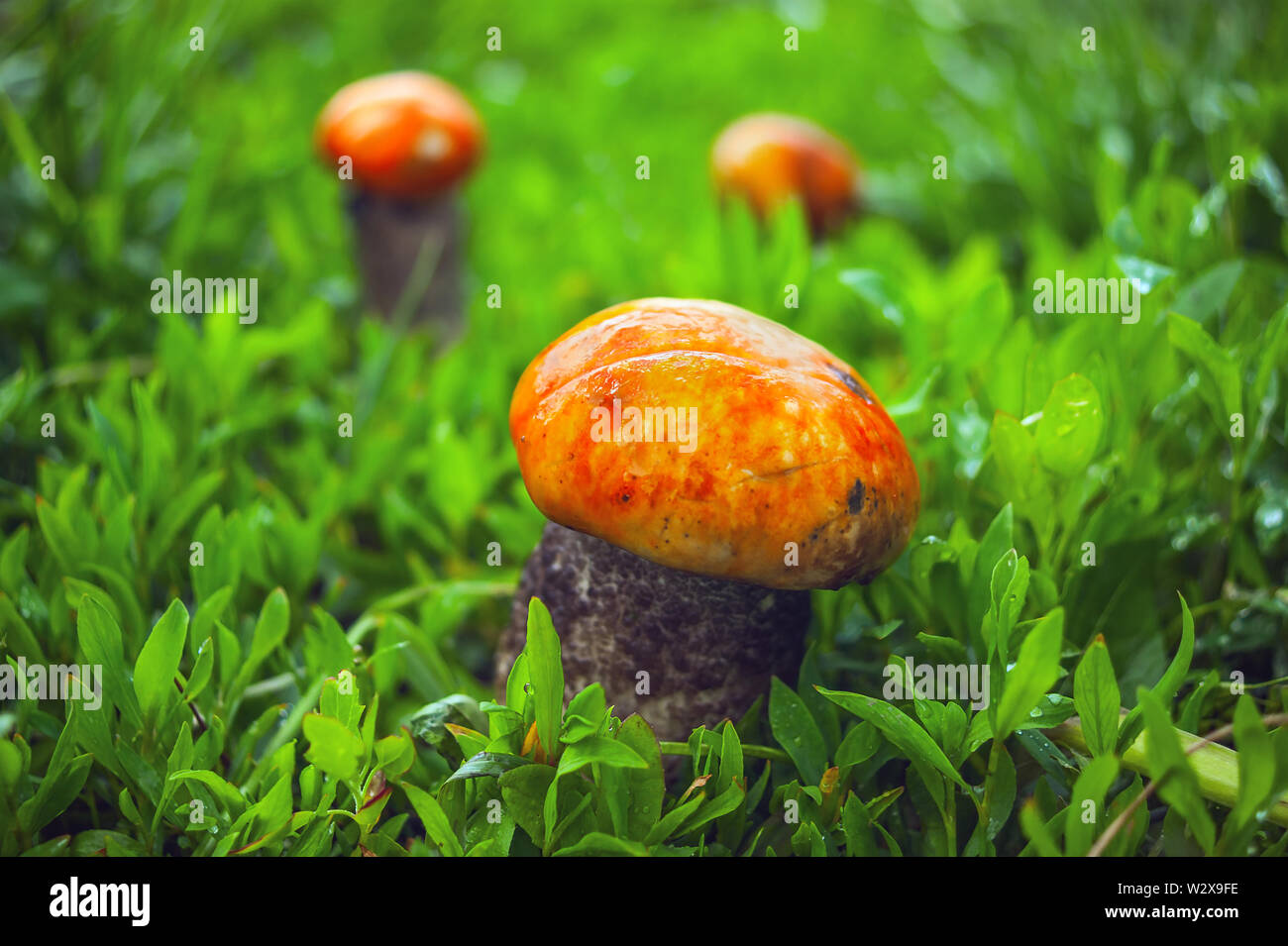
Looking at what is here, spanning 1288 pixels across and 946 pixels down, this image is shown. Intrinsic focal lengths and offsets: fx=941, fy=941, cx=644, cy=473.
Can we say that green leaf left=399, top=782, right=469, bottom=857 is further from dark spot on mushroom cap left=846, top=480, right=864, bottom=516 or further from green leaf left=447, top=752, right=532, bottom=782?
dark spot on mushroom cap left=846, top=480, right=864, bottom=516

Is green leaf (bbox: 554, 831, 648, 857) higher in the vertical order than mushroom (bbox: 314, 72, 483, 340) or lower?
lower

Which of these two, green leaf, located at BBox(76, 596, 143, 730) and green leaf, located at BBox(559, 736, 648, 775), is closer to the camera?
green leaf, located at BBox(559, 736, 648, 775)

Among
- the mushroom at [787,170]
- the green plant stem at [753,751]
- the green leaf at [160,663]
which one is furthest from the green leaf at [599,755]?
the mushroom at [787,170]

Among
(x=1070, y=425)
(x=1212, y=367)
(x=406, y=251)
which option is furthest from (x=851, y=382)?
(x=406, y=251)

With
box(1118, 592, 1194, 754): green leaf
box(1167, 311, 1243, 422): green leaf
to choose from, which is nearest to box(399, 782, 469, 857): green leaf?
box(1118, 592, 1194, 754): green leaf

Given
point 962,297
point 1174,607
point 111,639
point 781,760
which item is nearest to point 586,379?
point 781,760

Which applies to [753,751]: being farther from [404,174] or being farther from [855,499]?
[404,174]

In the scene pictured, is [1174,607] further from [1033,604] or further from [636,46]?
[636,46]
